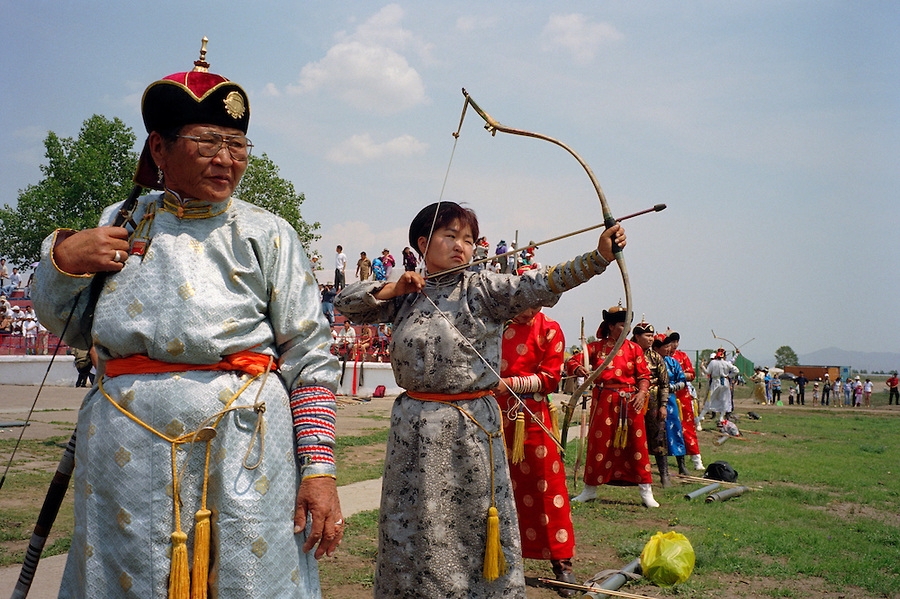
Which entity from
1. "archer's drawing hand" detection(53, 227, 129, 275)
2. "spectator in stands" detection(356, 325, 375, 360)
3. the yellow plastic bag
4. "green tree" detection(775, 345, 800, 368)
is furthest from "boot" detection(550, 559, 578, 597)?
"green tree" detection(775, 345, 800, 368)

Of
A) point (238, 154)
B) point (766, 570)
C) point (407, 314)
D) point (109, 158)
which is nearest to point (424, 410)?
point (407, 314)

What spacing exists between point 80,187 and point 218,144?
35.2 m

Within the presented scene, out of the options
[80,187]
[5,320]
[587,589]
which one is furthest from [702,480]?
[80,187]

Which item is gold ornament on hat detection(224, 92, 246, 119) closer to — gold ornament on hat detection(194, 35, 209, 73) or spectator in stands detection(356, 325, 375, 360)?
gold ornament on hat detection(194, 35, 209, 73)

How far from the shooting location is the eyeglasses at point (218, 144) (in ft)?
6.82

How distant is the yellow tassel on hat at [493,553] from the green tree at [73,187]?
3323 cm

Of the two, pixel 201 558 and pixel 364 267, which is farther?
pixel 364 267

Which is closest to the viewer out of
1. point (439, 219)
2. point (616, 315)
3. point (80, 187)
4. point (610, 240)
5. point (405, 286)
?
point (610, 240)

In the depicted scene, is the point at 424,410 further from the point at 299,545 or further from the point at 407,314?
the point at 299,545

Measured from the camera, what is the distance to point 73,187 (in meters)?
32.8

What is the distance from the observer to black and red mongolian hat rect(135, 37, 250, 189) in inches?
81.4

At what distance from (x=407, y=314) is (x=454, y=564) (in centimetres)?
118

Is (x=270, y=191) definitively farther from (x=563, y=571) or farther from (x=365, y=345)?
(x=563, y=571)

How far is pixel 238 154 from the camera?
2.17 meters
